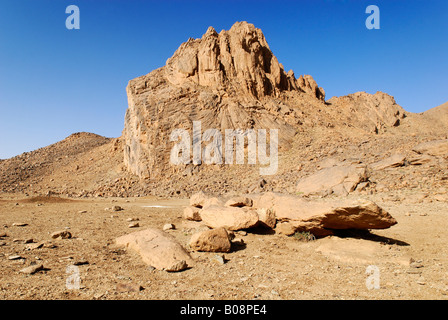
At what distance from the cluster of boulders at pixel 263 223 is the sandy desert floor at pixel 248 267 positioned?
0.21 m

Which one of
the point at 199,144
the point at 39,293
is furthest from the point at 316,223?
the point at 199,144

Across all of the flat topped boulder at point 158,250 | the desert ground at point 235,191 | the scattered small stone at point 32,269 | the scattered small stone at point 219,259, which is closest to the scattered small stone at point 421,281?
the desert ground at point 235,191

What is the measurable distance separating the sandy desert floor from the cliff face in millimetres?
16685

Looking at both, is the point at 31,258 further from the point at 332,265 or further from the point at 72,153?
the point at 72,153

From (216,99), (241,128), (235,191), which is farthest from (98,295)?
(216,99)

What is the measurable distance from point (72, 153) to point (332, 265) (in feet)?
133

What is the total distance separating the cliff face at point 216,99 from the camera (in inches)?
963

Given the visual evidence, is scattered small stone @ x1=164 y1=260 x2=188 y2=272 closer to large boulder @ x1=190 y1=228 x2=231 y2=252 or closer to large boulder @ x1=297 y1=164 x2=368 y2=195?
large boulder @ x1=190 y1=228 x2=231 y2=252

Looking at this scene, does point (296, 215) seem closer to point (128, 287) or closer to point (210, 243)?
point (210, 243)

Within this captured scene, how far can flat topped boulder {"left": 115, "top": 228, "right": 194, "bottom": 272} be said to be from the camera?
17.0ft

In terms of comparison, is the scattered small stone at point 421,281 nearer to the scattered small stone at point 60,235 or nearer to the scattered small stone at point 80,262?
the scattered small stone at point 80,262

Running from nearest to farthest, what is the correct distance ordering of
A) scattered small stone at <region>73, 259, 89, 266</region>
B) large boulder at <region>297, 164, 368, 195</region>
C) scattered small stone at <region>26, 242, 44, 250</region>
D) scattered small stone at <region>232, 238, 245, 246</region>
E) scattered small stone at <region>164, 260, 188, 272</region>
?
scattered small stone at <region>164, 260, 188, 272</region> < scattered small stone at <region>73, 259, 89, 266</region> < scattered small stone at <region>26, 242, 44, 250</region> < scattered small stone at <region>232, 238, 245, 246</region> < large boulder at <region>297, 164, 368, 195</region>

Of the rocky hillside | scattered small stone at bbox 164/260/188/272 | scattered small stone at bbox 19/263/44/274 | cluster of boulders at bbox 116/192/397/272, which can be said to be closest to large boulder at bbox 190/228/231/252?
cluster of boulders at bbox 116/192/397/272
